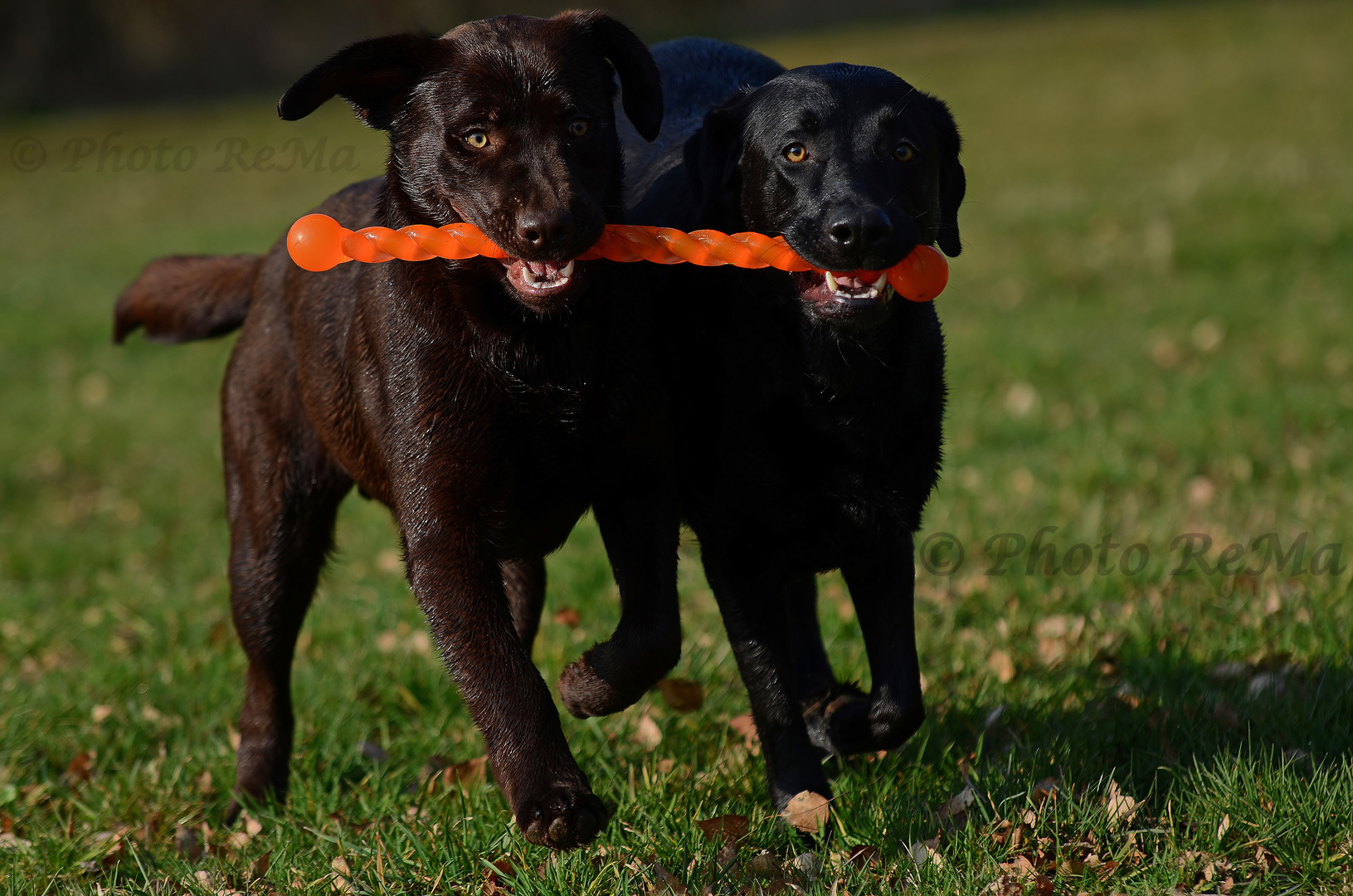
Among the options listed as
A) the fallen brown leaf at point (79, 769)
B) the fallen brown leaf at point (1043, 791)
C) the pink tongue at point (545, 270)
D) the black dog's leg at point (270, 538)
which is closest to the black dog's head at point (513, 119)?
the pink tongue at point (545, 270)

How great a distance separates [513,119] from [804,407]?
944mm

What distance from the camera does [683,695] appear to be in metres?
3.91

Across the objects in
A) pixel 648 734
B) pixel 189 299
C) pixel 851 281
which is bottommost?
pixel 648 734

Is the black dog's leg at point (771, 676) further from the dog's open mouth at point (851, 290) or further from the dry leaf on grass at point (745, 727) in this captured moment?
the dog's open mouth at point (851, 290)

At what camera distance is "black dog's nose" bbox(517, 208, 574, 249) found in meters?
2.74

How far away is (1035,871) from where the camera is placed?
9.22ft

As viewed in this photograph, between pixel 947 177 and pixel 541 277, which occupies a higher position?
pixel 947 177

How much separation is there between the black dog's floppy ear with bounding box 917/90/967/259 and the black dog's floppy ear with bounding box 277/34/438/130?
4.09 feet

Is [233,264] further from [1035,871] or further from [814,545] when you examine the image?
[1035,871]

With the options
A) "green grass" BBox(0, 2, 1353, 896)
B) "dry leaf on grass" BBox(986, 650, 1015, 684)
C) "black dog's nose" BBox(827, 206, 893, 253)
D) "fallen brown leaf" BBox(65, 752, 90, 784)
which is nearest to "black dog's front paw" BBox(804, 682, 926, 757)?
"green grass" BBox(0, 2, 1353, 896)

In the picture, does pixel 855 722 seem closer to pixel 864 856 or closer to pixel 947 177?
pixel 864 856

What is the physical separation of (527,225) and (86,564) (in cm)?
454

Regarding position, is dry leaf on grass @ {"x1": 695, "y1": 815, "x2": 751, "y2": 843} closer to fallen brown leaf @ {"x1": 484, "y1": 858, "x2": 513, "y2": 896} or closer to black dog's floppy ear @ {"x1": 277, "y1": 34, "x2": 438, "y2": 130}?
fallen brown leaf @ {"x1": 484, "y1": 858, "x2": 513, "y2": 896}

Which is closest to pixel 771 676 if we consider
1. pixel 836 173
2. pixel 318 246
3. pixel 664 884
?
pixel 664 884
